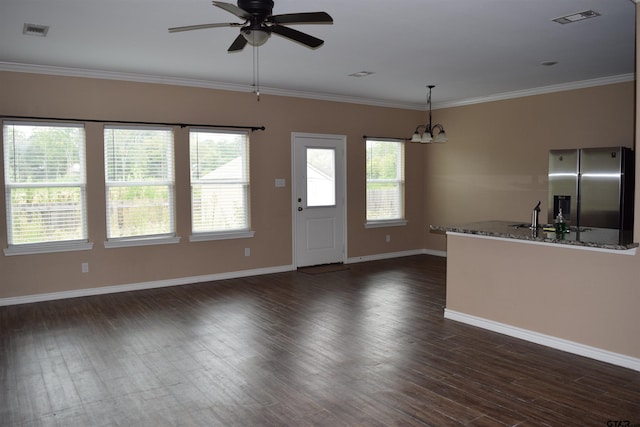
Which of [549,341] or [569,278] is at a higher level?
[569,278]

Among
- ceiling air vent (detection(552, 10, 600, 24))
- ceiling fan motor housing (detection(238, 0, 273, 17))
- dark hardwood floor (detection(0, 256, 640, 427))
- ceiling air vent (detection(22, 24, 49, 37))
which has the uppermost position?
ceiling air vent (detection(22, 24, 49, 37))

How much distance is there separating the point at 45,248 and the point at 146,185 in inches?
52.1

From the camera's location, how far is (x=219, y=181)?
659 cm

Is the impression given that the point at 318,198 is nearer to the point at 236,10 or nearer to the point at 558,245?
the point at 558,245

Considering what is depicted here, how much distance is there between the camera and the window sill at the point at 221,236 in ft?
21.0

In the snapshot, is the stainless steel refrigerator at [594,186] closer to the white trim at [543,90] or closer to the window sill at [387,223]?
the white trim at [543,90]

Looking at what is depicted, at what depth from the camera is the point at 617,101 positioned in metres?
6.17

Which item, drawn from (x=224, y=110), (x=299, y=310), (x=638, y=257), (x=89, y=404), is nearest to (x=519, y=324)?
(x=638, y=257)

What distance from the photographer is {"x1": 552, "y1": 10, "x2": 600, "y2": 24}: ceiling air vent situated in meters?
3.81

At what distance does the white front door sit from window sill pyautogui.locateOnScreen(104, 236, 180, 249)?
1873mm

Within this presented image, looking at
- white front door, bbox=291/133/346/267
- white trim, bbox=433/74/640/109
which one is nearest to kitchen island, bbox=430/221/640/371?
white trim, bbox=433/74/640/109

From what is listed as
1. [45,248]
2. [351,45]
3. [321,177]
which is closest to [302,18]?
[351,45]

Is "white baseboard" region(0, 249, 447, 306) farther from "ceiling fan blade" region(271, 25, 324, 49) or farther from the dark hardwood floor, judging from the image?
"ceiling fan blade" region(271, 25, 324, 49)

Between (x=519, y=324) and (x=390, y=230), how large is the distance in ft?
14.0
